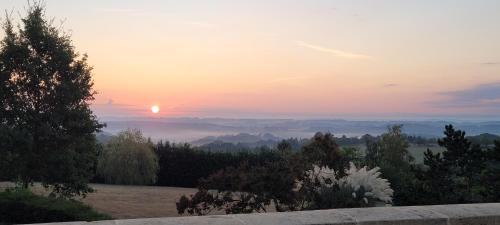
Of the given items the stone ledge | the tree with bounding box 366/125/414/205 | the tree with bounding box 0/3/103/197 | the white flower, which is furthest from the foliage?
the tree with bounding box 0/3/103/197

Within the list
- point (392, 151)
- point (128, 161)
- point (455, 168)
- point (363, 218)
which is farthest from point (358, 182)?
point (128, 161)

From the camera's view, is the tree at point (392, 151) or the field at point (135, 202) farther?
the tree at point (392, 151)

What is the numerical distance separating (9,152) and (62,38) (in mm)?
3421

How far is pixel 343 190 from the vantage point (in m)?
7.79

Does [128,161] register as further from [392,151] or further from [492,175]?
[492,175]

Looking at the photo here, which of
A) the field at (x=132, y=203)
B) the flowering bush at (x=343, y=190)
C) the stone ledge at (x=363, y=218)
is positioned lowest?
the field at (x=132, y=203)

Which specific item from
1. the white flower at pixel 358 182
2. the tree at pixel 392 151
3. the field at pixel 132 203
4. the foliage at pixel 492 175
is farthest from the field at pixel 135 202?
the white flower at pixel 358 182

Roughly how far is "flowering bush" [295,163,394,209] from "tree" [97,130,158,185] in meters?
16.3

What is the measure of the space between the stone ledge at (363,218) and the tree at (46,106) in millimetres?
10148

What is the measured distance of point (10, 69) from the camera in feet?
44.2

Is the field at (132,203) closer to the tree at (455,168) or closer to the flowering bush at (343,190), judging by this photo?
the flowering bush at (343,190)

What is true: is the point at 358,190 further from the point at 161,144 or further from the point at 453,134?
Result: the point at 161,144

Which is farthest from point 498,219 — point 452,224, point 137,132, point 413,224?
point 137,132

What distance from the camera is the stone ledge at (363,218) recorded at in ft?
11.3
